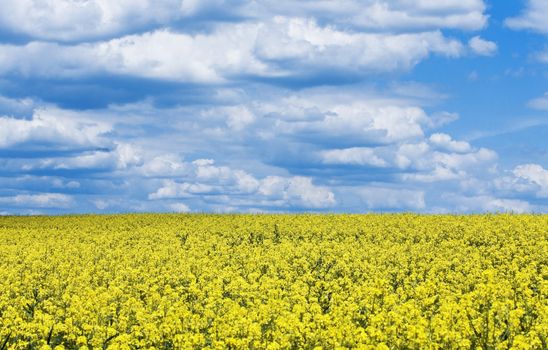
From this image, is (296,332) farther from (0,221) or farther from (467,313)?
(0,221)

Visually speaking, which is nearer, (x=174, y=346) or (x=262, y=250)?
(x=174, y=346)

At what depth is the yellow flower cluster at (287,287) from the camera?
1282 centimetres

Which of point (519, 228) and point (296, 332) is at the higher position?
point (519, 228)

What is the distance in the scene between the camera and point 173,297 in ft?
58.3

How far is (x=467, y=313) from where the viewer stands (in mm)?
14211

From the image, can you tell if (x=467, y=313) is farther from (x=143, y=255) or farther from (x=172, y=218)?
(x=172, y=218)

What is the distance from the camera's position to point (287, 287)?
770 inches

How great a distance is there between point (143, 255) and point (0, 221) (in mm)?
29457

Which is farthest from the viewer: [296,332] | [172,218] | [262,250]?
[172,218]

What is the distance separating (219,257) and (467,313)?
13.2 m

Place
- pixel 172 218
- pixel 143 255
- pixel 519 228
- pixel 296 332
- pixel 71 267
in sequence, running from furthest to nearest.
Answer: pixel 172 218 < pixel 519 228 < pixel 143 255 < pixel 71 267 < pixel 296 332

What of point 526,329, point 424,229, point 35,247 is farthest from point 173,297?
point 424,229

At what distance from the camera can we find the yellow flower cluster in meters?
12.8

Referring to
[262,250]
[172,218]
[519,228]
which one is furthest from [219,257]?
[172,218]
